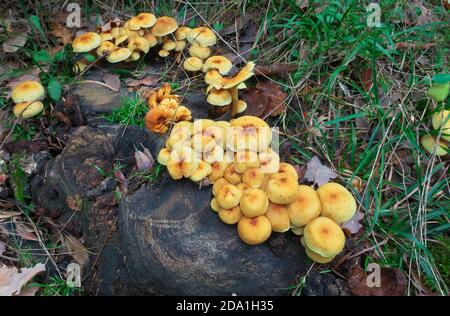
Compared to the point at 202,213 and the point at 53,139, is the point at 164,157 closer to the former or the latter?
the point at 202,213

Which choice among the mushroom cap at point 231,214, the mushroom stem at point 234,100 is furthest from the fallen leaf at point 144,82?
the mushroom cap at point 231,214

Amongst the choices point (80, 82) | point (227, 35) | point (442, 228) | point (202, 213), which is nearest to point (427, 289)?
point (442, 228)

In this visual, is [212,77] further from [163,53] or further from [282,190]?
[282,190]

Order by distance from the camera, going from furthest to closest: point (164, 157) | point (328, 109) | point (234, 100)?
point (328, 109) → point (234, 100) → point (164, 157)

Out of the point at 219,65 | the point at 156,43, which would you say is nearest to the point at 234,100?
the point at 219,65

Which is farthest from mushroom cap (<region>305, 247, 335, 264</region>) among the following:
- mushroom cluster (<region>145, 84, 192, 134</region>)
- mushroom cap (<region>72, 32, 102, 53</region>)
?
mushroom cap (<region>72, 32, 102, 53</region>)
